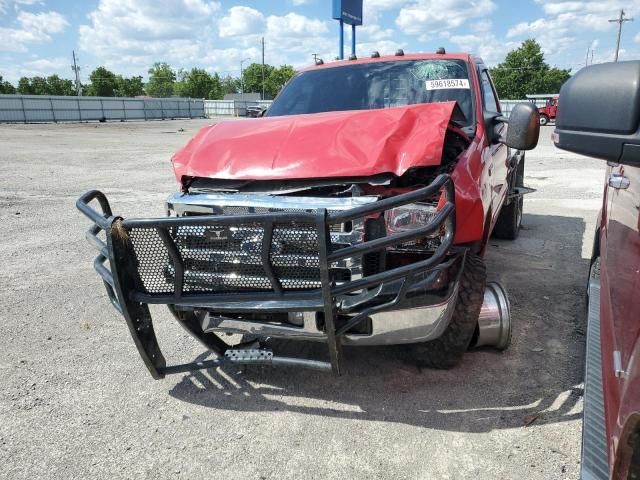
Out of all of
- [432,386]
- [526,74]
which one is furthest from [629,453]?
[526,74]

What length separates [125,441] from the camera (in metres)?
2.69

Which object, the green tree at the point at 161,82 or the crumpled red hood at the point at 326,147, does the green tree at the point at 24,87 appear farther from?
the crumpled red hood at the point at 326,147

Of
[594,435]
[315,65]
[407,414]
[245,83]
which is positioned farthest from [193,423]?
[245,83]

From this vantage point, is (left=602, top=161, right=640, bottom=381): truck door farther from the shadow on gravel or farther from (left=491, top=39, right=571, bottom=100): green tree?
(left=491, top=39, right=571, bottom=100): green tree

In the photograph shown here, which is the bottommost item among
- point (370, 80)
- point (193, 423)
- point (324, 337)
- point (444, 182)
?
point (193, 423)

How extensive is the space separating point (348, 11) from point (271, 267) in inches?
571

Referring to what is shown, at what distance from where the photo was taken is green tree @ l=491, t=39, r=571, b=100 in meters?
62.4

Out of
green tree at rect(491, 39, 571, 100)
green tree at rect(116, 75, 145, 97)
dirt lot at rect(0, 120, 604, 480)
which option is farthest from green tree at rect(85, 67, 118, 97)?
dirt lot at rect(0, 120, 604, 480)

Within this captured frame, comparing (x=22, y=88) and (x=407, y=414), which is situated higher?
(x=22, y=88)

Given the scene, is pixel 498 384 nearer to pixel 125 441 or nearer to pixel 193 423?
pixel 193 423

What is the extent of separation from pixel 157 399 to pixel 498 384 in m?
2.03

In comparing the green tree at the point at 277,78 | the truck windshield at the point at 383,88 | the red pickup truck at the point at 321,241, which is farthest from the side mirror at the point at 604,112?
the green tree at the point at 277,78

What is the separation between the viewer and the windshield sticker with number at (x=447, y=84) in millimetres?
A: 4055

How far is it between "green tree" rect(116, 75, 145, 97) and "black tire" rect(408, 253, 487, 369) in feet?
285
